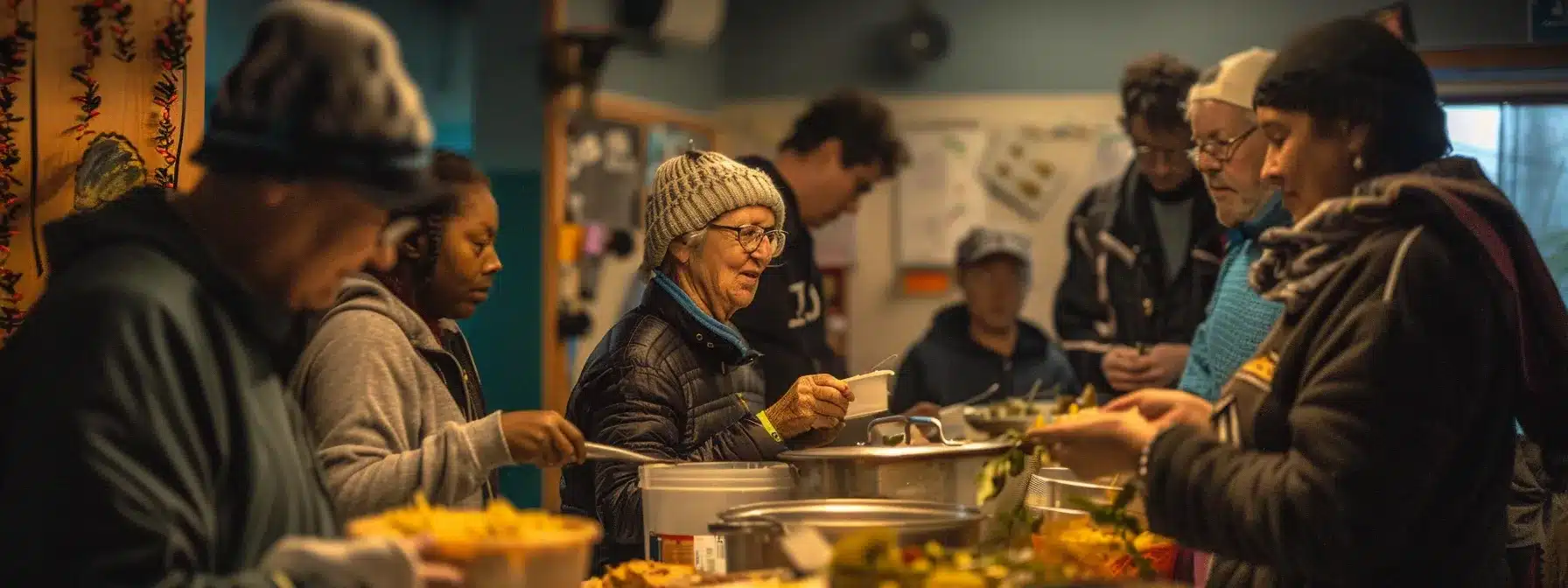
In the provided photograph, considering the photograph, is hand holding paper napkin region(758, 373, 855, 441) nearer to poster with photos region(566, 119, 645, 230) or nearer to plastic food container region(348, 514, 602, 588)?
plastic food container region(348, 514, 602, 588)

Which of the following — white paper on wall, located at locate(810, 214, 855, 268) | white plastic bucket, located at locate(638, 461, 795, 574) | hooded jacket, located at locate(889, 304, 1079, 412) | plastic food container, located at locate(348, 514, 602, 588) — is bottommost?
hooded jacket, located at locate(889, 304, 1079, 412)

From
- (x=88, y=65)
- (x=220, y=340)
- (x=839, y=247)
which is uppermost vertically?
(x=88, y=65)

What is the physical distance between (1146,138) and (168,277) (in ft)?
10.6

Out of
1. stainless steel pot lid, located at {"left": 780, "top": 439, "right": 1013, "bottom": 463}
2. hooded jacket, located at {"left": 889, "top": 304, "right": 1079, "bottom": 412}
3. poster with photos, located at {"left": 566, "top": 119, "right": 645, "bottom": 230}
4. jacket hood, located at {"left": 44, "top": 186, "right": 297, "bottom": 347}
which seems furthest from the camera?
poster with photos, located at {"left": 566, "top": 119, "right": 645, "bottom": 230}

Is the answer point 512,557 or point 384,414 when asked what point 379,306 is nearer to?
point 384,414

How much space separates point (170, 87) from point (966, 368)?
3189 millimetres

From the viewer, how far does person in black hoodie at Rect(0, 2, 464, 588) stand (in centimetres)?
141

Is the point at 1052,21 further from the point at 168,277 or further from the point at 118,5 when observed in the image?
the point at 168,277

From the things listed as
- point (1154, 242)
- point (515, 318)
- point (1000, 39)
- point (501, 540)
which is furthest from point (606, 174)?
point (501, 540)

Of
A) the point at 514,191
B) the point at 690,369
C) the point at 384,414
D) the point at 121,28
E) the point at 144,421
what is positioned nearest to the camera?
→ the point at 144,421

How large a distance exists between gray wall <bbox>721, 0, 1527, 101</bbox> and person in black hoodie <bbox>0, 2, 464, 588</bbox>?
17.8 ft

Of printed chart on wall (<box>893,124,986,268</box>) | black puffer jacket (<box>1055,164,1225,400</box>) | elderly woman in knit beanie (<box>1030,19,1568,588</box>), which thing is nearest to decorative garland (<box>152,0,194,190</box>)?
elderly woman in knit beanie (<box>1030,19,1568,588</box>)

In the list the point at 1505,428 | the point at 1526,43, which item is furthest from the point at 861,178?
the point at 1505,428

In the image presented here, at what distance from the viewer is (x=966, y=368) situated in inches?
205
